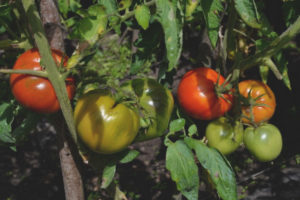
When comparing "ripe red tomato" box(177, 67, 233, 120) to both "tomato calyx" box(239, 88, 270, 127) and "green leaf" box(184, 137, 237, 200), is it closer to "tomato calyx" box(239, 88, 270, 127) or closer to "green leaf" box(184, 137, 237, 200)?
"tomato calyx" box(239, 88, 270, 127)

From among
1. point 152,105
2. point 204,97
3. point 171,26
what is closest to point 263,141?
point 204,97

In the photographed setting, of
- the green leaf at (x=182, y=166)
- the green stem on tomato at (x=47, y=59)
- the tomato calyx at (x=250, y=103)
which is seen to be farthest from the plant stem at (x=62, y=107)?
the tomato calyx at (x=250, y=103)

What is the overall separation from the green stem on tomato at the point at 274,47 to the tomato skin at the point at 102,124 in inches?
15.8

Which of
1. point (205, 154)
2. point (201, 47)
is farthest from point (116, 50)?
point (205, 154)

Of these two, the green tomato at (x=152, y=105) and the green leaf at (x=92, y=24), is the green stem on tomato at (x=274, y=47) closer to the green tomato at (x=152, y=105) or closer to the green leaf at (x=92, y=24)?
the green tomato at (x=152, y=105)

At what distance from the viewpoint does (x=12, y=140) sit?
2.97 ft

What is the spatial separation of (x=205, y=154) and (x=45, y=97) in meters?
0.45

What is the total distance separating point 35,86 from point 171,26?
0.38 metres

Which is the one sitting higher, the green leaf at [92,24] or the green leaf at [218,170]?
the green leaf at [92,24]

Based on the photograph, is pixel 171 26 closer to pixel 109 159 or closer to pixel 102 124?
pixel 102 124

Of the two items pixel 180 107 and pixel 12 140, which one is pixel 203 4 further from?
pixel 12 140

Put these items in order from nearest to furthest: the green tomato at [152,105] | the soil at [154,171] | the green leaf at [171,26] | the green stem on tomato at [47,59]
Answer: the green leaf at [171,26] → the green stem on tomato at [47,59] → the green tomato at [152,105] → the soil at [154,171]

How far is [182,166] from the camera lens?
0.80 m

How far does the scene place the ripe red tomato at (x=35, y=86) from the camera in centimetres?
77
